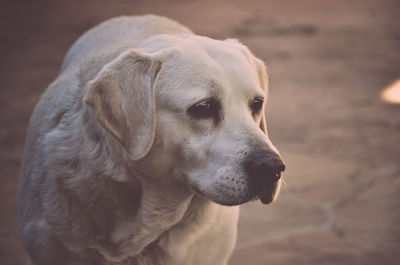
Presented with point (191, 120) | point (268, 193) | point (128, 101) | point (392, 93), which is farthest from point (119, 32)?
point (392, 93)

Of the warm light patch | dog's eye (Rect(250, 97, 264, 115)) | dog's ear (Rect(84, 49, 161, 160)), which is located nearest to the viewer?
dog's ear (Rect(84, 49, 161, 160))

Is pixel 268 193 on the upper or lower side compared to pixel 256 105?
lower

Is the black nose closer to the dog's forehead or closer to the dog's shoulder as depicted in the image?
the dog's forehead

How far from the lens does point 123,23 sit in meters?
3.80

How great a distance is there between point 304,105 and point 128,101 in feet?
12.3

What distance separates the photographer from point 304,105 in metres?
6.14

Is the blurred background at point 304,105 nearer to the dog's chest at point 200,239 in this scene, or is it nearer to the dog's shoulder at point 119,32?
the dog's chest at point 200,239

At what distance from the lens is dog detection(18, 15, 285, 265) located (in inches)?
101

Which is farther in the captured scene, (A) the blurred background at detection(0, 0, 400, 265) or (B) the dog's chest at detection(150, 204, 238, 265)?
(A) the blurred background at detection(0, 0, 400, 265)

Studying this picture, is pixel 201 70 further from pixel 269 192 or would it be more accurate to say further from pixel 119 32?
pixel 119 32

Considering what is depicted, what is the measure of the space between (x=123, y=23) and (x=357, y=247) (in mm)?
1958

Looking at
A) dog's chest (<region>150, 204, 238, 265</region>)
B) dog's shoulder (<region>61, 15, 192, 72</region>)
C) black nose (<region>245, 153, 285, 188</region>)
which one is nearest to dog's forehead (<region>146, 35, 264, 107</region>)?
black nose (<region>245, 153, 285, 188</region>)

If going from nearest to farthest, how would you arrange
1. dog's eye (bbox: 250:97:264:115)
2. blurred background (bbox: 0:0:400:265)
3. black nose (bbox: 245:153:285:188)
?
black nose (bbox: 245:153:285:188), dog's eye (bbox: 250:97:264:115), blurred background (bbox: 0:0:400:265)

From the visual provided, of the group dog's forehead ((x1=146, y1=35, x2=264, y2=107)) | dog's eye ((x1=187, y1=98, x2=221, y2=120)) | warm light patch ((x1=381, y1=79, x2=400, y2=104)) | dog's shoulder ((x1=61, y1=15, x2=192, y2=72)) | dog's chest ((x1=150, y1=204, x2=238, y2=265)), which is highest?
dog's forehead ((x1=146, y1=35, x2=264, y2=107))
